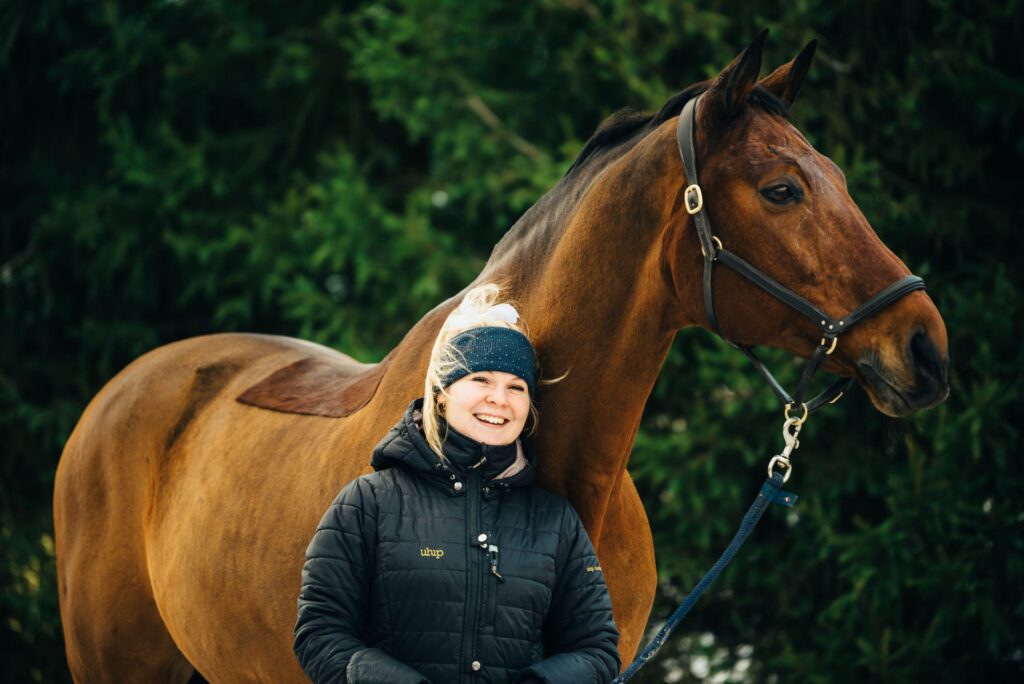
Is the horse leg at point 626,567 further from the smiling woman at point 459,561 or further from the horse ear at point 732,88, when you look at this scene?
the horse ear at point 732,88

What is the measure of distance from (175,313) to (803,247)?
294 inches

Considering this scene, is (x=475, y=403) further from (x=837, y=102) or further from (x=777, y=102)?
(x=837, y=102)

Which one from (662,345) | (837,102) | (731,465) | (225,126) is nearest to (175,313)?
(225,126)

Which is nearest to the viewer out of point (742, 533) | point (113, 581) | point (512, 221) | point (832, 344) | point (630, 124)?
point (832, 344)

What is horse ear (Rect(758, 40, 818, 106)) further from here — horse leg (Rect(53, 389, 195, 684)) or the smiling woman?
horse leg (Rect(53, 389, 195, 684))

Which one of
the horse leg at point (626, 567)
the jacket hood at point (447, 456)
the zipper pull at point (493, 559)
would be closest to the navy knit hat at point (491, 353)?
the jacket hood at point (447, 456)

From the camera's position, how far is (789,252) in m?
2.27

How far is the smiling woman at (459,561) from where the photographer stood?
2.03 meters

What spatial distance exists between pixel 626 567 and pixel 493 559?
2.43 ft

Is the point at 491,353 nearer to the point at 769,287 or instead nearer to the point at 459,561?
the point at 459,561

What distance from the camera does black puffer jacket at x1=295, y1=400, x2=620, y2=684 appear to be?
2.02 m

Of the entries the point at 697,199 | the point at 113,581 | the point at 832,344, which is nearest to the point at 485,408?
the point at 697,199

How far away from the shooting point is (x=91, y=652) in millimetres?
3717

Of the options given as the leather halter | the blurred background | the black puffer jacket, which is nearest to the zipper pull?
the black puffer jacket
